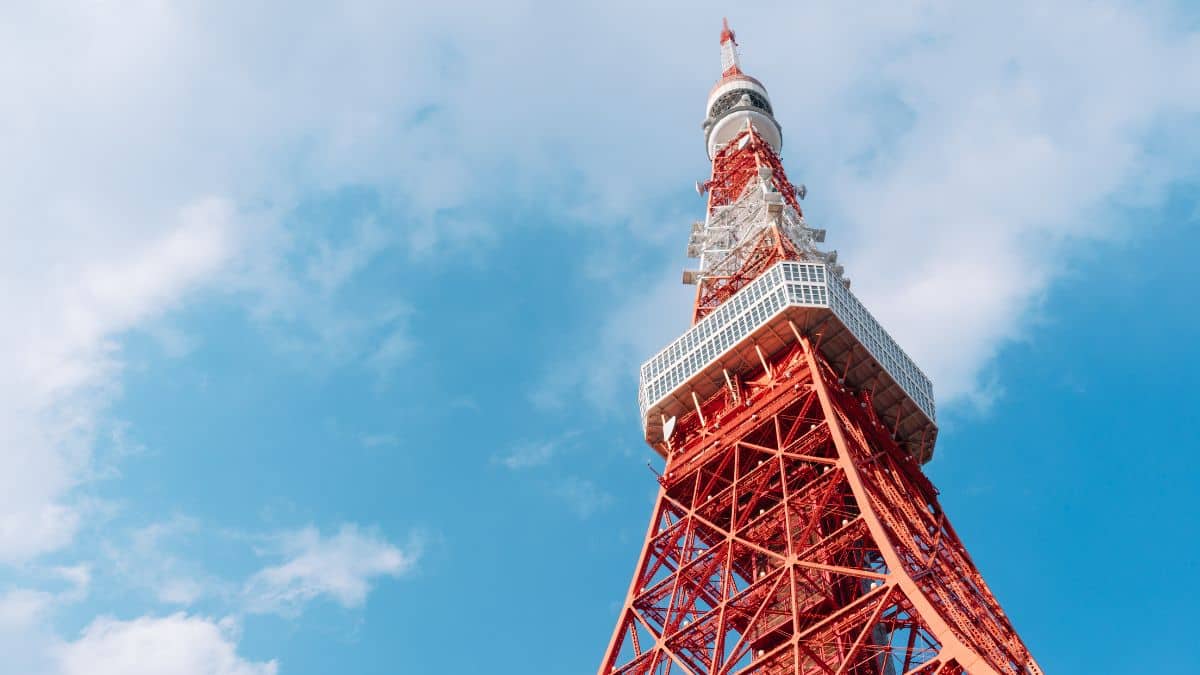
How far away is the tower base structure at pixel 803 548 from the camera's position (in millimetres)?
34594

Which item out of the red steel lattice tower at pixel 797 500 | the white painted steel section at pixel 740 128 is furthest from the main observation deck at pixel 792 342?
the white painted steel section at pixel 740 128

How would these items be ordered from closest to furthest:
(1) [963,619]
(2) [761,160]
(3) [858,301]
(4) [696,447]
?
(1) [963,619]
(4) [696,447]
(3) [858,301]
(2) [761,160]

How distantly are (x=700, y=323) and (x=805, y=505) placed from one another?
10773mm

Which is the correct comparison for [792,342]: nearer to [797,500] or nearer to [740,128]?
[797,500]

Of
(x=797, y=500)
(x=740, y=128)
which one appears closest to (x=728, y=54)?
(x=740, y=128)

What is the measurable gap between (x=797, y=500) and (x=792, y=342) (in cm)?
740

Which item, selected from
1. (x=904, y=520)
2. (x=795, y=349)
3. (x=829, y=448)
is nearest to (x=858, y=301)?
(x=795, y=349)

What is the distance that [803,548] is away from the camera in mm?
38438

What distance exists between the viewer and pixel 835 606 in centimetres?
4091

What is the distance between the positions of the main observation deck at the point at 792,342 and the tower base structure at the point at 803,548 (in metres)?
0.60

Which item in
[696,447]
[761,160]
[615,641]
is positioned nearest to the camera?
[615,641]

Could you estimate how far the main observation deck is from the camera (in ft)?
152

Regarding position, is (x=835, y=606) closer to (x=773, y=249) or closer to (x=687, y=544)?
(x=687, y=544)

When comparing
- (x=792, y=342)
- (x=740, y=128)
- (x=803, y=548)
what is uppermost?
(x=740, y=128)
